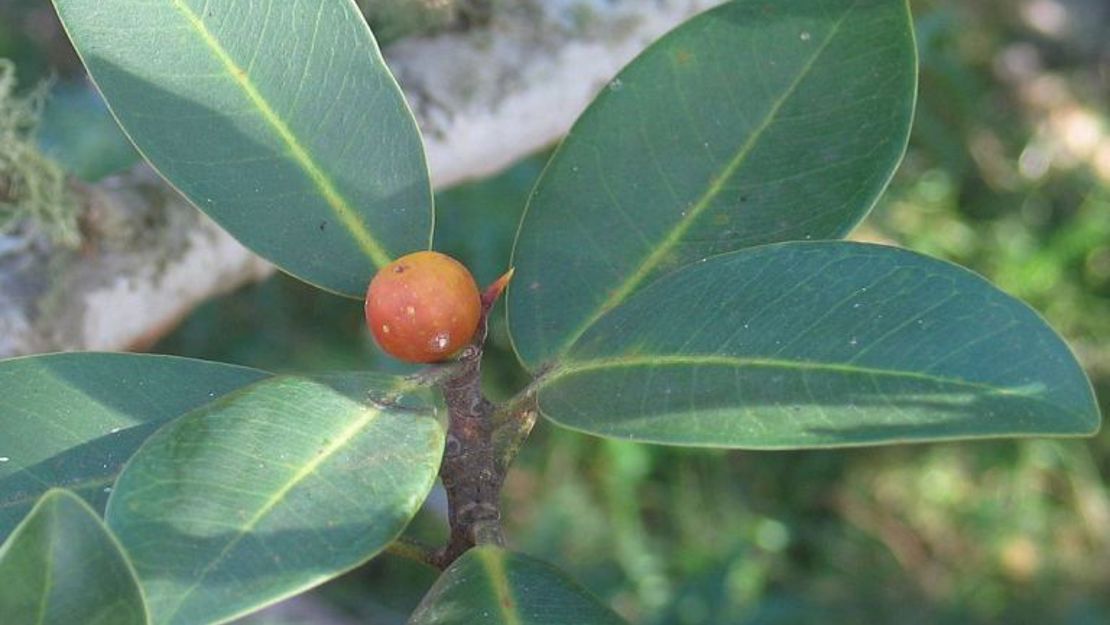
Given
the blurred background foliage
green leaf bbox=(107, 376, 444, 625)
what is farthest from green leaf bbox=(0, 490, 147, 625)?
the blurred background foliage

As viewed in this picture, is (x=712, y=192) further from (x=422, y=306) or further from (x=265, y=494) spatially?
(x=265, y=494)

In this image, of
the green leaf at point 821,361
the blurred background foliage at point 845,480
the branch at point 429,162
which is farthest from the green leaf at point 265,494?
the blurred background foliage at point 845,480

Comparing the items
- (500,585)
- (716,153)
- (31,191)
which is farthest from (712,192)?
(31,191)

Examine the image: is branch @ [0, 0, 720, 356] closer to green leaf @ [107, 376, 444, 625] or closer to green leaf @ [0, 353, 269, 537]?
green leaf @ [0, 353, 269, 537]

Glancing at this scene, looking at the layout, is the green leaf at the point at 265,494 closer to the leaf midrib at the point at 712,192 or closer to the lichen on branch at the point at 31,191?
the leaf midrib at the point at 712,192

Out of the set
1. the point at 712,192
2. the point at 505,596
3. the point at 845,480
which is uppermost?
the point at 712,192

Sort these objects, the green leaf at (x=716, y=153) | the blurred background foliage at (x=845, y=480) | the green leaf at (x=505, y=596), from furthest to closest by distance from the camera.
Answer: the blurred background foliage at (x=845, y=480) < the green leaf at (x=716, y=153) < the green leaf at (x=505, y=596)

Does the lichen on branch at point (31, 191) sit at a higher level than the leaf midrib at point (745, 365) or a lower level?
higher
